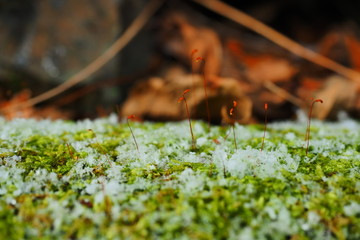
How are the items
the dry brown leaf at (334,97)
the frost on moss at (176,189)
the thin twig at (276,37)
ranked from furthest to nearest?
the thin twig at (276,37) < the dry brown leaf at (334,97) < the frost on moss at (176,189)

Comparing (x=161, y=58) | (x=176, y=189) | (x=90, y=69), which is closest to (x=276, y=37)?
(x=161, y=58)

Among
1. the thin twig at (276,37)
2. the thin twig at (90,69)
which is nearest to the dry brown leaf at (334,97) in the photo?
the thin twig at (276,37)

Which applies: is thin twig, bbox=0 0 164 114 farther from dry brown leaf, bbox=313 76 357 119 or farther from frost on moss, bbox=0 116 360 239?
dry brown leaf, bbox=313 76 357 119

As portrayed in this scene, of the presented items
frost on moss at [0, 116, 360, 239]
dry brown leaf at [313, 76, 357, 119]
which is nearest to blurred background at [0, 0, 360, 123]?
dry brown leaf at [313, 76, 357, 119]

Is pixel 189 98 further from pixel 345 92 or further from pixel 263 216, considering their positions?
pixel 345 92

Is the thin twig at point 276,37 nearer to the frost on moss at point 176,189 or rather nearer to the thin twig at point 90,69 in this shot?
the thin twig at point 90,69
